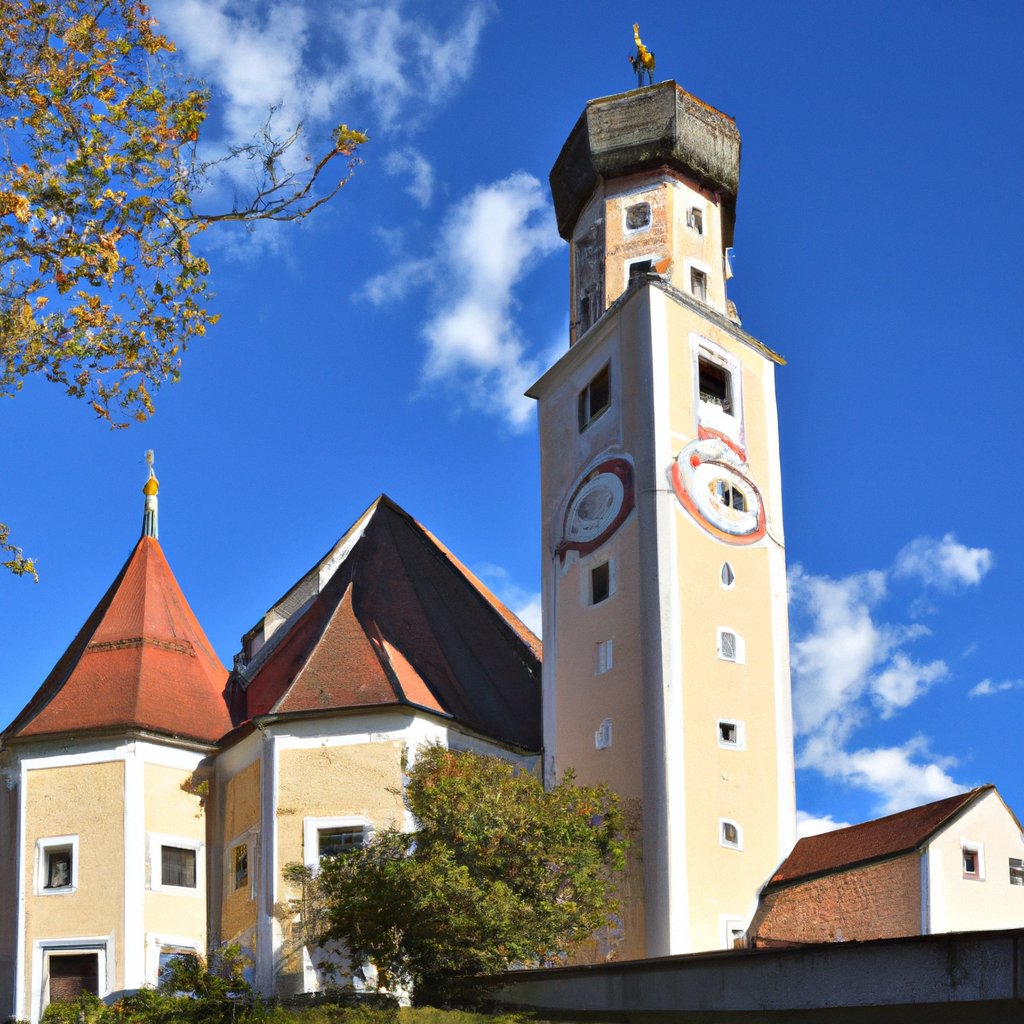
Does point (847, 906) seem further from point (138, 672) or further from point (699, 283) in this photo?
point (138, 672)

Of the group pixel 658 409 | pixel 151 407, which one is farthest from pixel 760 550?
pixel 151 407

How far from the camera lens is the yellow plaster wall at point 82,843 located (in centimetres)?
2642

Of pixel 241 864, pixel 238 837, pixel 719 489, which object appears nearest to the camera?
pixel 241 864

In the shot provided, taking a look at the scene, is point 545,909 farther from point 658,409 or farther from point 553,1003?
point 658,409

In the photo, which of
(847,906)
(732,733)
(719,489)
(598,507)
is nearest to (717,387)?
(719,489)

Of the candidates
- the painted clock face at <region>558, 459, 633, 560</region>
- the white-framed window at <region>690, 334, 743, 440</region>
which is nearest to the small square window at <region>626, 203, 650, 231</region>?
the white-framed window at <region>690, 334, 743, 440</region>

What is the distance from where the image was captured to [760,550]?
28.9m

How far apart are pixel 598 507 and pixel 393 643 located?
4.32 m

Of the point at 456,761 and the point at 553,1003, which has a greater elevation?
the point at 456,761

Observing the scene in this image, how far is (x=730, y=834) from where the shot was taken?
25906mm

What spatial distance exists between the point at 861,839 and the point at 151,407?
1527 centimetres

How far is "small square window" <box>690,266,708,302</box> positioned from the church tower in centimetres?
4

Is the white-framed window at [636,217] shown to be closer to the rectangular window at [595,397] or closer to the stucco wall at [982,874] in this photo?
the rectangular window at [595,397]

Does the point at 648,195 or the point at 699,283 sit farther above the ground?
the point at 648,195
